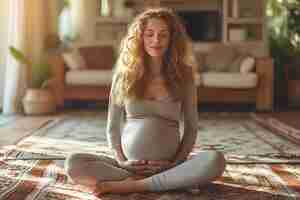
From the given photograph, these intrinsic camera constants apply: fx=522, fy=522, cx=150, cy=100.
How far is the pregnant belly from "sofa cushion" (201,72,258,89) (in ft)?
11.6

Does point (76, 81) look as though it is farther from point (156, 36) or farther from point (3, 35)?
point (156, 36)

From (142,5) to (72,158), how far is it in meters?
5.30

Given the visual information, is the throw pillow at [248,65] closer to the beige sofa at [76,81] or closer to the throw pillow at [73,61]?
the beige sofa at [76,81]

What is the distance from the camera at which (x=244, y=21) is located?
679 cm

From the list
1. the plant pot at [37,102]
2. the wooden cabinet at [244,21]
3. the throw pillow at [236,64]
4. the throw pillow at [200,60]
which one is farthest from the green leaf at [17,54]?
the wooden cabinet at [244,21]

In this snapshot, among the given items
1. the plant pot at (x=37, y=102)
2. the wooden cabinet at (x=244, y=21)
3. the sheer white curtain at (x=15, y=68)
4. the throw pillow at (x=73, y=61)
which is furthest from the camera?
the wooden cabinet at (x=244, y=21)

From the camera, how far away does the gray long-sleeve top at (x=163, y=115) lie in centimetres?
200

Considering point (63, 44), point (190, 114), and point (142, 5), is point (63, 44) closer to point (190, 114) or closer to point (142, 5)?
point (142, 5)

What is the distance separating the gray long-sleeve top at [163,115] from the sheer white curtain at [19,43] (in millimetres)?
3559

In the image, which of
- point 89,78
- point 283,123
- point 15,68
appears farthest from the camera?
point 89,78

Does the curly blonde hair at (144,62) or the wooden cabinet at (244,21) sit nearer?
the curly blonde hair at (144,62)

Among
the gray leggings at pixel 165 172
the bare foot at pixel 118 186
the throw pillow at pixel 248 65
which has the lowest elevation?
the bare foot at pixel 118 186

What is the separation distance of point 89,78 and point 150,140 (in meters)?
3.68

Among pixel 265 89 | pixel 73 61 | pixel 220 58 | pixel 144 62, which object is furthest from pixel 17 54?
pixel 144 62
